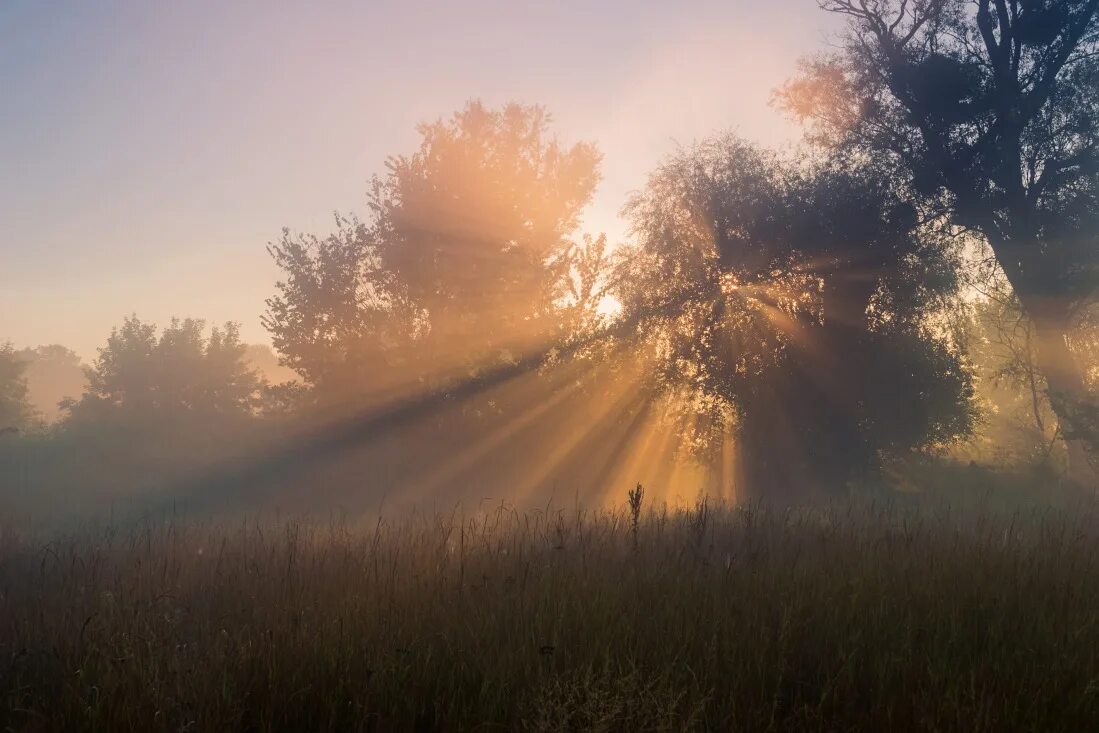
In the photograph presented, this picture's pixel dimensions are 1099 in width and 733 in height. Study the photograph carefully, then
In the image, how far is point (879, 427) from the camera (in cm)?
1994

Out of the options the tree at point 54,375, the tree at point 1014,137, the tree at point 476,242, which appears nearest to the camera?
the tree at point 1014,137

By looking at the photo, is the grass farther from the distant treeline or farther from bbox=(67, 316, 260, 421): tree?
bbox=(67, 316, 260, 421): tree

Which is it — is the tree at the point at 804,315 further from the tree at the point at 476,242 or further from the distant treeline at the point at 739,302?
the tree at the point at 476,242

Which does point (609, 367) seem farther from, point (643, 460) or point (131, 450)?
point (131, 450)

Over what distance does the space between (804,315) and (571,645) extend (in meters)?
17.9

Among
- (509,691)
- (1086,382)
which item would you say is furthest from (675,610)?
(1086,382)

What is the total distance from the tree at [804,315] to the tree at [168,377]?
2947 centimetres

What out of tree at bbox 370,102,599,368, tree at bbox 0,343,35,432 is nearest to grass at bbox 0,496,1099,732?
tree at bbox 370,102,599,368

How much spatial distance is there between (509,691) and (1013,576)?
4458 mm

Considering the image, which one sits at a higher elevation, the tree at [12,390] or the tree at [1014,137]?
the tree at [1014,137]

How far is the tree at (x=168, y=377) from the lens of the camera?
4041 cm

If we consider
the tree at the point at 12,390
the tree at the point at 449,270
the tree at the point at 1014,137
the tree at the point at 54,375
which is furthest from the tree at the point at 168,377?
the tree at the point at 54,375

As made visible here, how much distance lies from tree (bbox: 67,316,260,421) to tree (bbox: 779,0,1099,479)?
35926mm

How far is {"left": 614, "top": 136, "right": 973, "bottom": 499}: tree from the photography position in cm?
1944
